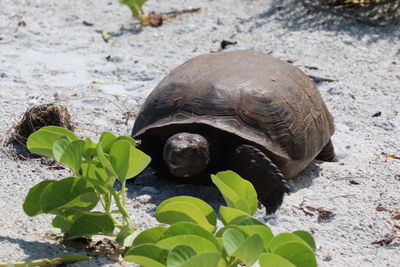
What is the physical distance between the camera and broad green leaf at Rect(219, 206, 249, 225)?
2.59 metres

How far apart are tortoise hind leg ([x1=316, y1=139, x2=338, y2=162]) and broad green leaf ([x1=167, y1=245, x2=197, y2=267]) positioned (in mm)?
2126

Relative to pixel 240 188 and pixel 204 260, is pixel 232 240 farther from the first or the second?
pixel 240 188

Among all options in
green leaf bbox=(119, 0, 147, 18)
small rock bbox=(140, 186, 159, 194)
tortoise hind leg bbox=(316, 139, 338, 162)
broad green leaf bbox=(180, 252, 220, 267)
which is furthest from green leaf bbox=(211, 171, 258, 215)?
green leaf bbox=(119, 0, 147, 18)

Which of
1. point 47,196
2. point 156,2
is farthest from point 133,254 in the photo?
point 156,2

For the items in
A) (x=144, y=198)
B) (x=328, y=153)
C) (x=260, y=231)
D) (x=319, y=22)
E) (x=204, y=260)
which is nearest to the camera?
(x=204, y=260)

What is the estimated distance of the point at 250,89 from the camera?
377cm

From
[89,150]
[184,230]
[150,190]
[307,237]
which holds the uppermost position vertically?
[89,150]

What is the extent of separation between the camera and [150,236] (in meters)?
2.60

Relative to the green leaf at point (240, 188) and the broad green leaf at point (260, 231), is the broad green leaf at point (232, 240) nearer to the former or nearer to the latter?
the broad green leaf at point (260, 231)

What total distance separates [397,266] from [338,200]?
2.41ft

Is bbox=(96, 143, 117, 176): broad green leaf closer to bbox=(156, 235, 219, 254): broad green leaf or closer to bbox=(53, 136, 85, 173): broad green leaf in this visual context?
bbox=(53, 136, 85, 173): broad green leaf

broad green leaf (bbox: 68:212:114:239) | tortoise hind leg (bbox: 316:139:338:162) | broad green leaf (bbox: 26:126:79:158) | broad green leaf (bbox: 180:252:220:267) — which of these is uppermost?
broad green leaf (bbox: 26:126:79:158)

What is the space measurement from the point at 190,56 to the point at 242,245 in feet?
12.8

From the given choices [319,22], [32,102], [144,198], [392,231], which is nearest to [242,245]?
[392,231]
